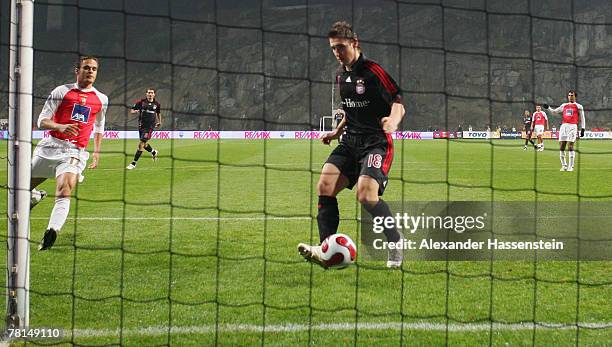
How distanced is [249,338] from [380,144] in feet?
6.18

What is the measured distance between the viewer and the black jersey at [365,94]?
455 cm

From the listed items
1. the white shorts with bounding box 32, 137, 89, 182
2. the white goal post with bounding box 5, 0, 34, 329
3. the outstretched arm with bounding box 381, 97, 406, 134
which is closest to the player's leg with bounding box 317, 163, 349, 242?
the outstretched arm with bounding box 381, 97, 406, 134

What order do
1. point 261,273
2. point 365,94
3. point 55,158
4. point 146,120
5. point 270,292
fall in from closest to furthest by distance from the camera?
point 270,292
point 365,94
point 261,273
point 55,158
point 146,120

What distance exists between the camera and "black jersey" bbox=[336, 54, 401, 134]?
14.9 feet

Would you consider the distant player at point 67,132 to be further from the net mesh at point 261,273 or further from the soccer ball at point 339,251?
the soccer ball at point 339,251

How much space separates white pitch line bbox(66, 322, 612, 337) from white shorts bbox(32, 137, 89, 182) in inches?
91.8

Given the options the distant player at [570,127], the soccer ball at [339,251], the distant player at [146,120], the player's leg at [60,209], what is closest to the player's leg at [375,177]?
the soccer ball at [339,251]

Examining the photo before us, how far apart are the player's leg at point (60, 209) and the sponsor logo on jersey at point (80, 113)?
0.53m

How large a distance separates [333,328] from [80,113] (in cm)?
341

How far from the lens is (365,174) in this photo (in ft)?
15.1

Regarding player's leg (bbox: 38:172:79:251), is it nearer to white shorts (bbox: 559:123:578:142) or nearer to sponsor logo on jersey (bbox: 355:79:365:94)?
sponsor logo on jersey (bbox: 355:79:365:94)

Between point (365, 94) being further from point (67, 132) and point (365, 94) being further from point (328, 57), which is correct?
point (328, 57)

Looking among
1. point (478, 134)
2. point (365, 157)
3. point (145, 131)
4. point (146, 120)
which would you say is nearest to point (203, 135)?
point (478, 134)

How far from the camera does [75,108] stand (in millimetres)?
5699
